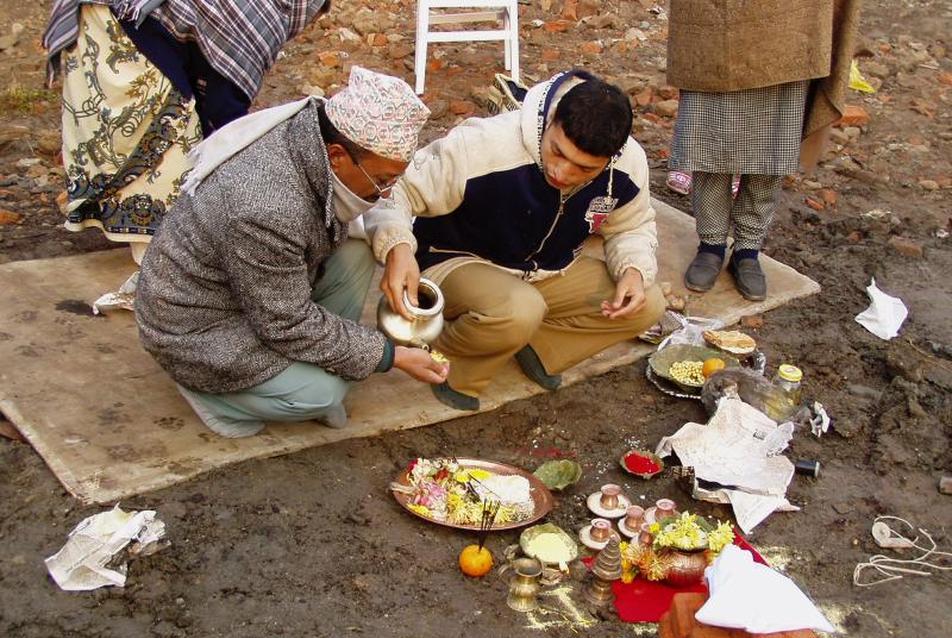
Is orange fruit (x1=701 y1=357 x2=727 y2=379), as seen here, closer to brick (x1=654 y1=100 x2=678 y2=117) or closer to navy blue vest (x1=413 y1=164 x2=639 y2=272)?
navy blue vest (x1=413 y1=164 x2=639 y2=272)

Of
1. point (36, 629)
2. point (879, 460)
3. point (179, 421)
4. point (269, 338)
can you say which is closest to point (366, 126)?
point (269, 338)

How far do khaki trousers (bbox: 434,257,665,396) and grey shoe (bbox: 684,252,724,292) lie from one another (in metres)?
0.93

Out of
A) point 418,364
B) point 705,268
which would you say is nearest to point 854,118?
point 705,268

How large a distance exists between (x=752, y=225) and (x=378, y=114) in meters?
2.51

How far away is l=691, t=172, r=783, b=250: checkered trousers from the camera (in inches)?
180

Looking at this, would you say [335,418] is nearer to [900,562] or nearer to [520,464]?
[520,464]

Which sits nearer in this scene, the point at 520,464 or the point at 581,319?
the point at 520,464

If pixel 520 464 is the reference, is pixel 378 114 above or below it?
above

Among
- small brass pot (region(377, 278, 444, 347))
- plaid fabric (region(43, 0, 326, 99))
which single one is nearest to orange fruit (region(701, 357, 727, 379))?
small brass pot (region(377, 278, 444, 347))

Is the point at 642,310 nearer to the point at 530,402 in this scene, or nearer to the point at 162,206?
the point at 530,402

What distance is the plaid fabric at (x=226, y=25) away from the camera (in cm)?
368

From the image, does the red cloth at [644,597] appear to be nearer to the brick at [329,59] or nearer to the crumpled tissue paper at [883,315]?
the crumpled tissue paper at [883,315]

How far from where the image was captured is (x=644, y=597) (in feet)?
9.55

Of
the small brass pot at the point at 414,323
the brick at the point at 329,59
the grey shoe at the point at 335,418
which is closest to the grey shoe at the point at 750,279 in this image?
the small brass pot at the point at 414,323
